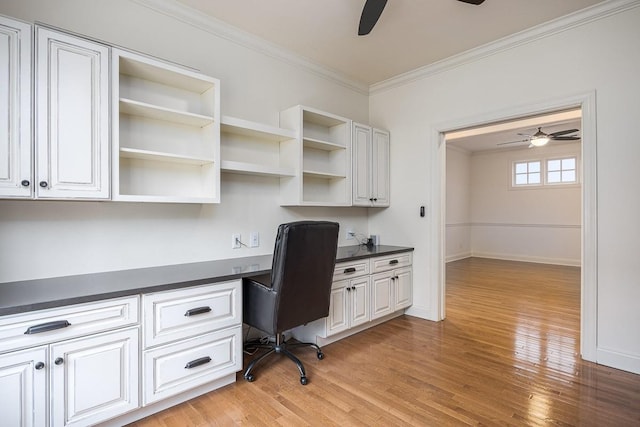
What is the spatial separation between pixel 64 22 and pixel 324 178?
239 centimetres

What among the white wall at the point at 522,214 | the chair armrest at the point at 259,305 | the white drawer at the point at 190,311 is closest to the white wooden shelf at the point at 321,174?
the chair armrest at the point at 259,305

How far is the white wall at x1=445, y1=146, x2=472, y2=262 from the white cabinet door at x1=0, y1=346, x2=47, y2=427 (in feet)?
24.2

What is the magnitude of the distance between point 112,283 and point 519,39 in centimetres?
377

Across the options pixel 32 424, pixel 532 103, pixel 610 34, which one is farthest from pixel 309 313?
pixel 610 34

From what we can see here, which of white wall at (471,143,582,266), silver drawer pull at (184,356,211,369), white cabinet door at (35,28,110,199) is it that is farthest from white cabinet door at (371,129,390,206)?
white wall at (471,143,582,266)

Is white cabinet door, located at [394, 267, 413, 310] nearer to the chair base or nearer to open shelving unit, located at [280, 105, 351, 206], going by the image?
open shelving unit, located at [280, 105, 351, 206]

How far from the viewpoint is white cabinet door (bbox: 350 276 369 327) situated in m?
3.04

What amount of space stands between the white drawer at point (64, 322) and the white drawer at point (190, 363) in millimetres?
284

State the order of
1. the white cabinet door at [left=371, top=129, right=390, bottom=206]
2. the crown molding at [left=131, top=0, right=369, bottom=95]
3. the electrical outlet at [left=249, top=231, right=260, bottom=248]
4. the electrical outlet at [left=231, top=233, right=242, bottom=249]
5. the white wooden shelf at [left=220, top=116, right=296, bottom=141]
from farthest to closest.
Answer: the white cabinet door at [left=371, top=129, right=390, bottom=206] < the electrical outlet at [left=249, top=231, right=260, bottom=248] < the electrical outlet at [left=231, top=233, right=242, bottom=249] < the white wooden shelf at [left=220, top=116, right=296, bottom=141] < the crown molding at [left=131, top=0, right=369, bottom=95]

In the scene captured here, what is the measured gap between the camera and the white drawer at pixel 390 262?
3.27 meters

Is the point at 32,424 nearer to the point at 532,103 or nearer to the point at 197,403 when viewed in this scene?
the point at 197,403

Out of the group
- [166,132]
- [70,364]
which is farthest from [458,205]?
[70,364]

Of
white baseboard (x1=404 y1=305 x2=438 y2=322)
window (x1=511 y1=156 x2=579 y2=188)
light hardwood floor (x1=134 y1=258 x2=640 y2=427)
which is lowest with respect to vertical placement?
light hardwood floor (x1=134 y1=258 x2=640 y2=427)

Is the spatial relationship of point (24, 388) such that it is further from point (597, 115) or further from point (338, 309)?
point (597, 115)
